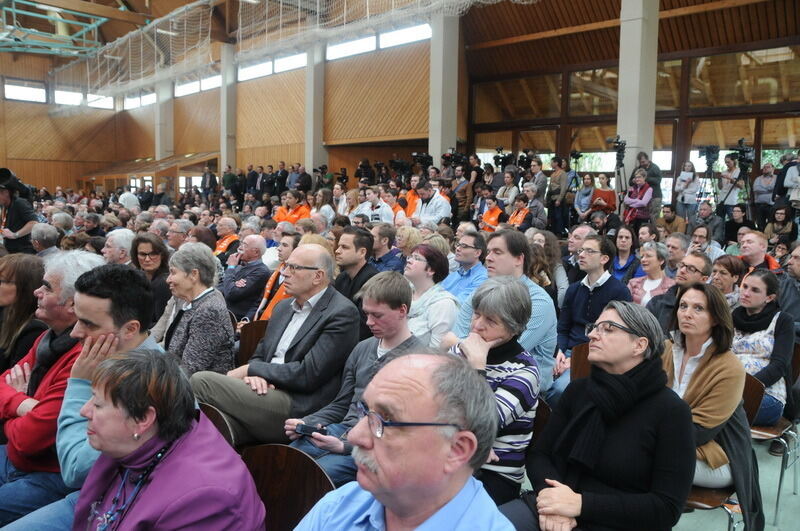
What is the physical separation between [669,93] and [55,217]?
10.9 meters

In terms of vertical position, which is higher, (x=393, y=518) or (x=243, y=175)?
(x=243, y=175)

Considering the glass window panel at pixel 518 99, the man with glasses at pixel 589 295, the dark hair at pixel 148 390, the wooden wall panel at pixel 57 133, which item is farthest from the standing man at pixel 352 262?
the wooden wall panel at pixel 57 133

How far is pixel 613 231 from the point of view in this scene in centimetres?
757

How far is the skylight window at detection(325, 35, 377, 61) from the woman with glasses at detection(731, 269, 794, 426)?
42.1 ft

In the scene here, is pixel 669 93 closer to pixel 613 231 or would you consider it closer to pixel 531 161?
pixel 531 161

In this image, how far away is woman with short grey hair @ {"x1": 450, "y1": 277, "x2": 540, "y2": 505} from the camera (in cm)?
201

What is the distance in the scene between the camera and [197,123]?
20.5 meters

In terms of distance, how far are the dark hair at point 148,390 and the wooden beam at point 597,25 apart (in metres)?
11.9

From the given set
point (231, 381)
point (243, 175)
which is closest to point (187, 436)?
point (231, 381)

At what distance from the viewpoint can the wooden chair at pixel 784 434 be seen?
107 inches

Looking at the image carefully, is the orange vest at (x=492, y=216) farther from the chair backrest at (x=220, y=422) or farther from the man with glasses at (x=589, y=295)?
the chair backrest at (x=220, y=422)

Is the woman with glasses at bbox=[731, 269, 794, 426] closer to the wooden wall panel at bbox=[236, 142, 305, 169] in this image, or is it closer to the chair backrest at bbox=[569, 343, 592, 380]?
the chair backrest at bbox=[569, 343, 592, 380]

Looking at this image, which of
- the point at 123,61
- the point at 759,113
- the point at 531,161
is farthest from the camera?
the point at 123,61

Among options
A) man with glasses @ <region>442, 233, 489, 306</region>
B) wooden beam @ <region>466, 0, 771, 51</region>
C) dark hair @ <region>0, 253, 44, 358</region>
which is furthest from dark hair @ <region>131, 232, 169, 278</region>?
wooden beam @ <region>466, 0, 771, 51</region>
